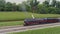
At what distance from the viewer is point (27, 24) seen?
29000mm

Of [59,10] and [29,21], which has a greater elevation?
[29,21]

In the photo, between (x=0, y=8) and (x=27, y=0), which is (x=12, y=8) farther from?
(x=27, y=0)

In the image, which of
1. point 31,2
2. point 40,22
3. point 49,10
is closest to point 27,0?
point 31,2

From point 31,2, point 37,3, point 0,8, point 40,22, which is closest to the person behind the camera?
point 40,22

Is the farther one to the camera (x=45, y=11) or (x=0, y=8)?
(x=45, y=11)

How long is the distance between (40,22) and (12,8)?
124ft

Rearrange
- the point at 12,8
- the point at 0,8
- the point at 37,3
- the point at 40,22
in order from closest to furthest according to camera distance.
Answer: the point at 40,22 → the point at 0,8 → the point at 12,8 → the point at 37,3

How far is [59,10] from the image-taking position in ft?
248

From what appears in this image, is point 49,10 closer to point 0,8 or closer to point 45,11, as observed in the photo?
point 45,11

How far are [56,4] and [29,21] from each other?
211 ft

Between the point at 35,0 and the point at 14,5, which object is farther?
the point at 35,0

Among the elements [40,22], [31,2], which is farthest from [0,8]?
[40,22]

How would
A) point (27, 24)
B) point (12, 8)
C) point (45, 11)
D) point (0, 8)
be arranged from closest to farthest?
point (27, 24) → point (0, 8) → point (12, 8) → point (45, 11)

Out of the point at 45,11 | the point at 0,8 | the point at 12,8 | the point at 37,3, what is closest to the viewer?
the point at 0,8
